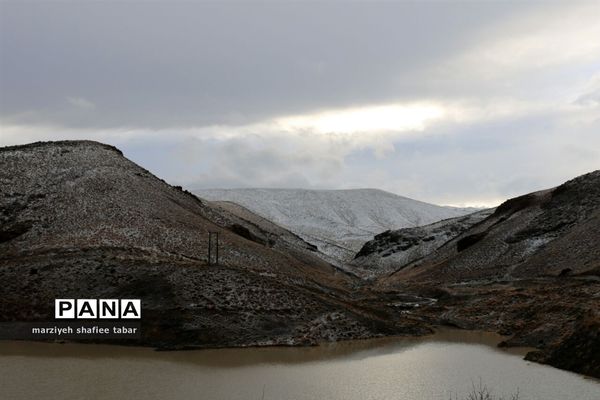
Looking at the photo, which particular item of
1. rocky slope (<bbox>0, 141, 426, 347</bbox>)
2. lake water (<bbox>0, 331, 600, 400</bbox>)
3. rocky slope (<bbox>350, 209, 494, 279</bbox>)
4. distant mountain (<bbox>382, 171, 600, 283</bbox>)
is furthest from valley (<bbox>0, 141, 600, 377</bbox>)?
rocky slope (<bbox>350, 209, 494, 279</bbox>)

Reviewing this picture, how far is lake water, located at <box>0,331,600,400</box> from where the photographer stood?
23781 mm

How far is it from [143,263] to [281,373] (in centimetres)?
2211

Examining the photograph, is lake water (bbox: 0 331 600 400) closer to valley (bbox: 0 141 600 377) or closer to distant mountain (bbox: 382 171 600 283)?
valley (bbox: 0 141 600 377)

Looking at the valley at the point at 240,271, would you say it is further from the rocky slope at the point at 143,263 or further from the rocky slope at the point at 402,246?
the rocky slope at the point at 402,246

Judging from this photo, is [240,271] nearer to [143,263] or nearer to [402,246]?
[143,263]

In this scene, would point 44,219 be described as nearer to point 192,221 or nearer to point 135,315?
point 192,221

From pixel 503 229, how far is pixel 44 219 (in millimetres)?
63263

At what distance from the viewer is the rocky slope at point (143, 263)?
127 feet

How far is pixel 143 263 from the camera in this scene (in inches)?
1844

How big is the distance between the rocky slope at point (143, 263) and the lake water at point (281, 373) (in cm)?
337

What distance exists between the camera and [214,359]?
32.3m

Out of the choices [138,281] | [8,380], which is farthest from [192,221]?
[8,380]

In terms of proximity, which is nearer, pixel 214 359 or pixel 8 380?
pixel 8 380

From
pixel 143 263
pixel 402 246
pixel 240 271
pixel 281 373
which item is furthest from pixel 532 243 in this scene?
pixel 281 373
